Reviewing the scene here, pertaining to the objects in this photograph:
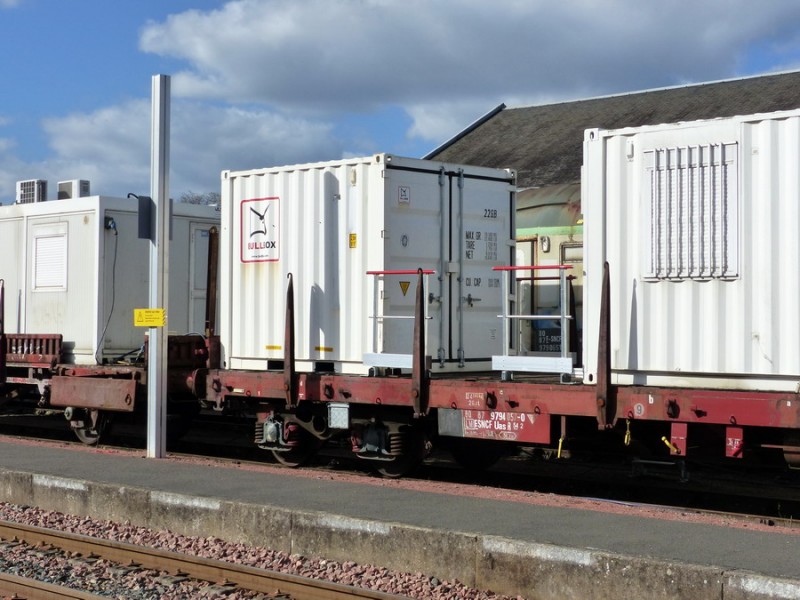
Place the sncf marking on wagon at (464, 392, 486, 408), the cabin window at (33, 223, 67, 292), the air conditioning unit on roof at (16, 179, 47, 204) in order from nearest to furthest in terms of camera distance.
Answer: the sncf marking on wagon at (464, 392, 486, 408)
the cabin window at (33, 223, 67, 292)
the air conditioning unit on roof at (16, 179, 47, 204)

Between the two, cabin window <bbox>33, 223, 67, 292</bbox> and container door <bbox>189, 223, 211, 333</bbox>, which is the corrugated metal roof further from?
cabin window <bbox>33, 223, 67, 292</bbox>

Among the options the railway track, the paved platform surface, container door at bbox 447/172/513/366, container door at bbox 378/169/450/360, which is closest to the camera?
the paved platform surface

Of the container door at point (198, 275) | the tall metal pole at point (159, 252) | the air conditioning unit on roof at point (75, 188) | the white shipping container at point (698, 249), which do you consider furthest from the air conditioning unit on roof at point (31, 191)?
the white shipping container at point (698, 249)

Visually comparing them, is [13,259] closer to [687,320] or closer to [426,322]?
[426,322]

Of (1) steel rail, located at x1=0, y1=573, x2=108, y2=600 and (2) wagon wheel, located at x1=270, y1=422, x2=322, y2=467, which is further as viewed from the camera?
(2) wagon wheel, located at x1=270, y1=422, x2=322, y2=467

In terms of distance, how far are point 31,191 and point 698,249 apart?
41.9 ft

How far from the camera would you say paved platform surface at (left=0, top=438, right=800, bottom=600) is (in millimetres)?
6441

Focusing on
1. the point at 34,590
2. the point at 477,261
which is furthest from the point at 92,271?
the point at 34,590

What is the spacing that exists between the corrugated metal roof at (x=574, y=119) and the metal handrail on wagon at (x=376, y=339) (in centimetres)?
1378

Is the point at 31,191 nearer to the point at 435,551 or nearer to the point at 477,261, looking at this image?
the point at 477,261

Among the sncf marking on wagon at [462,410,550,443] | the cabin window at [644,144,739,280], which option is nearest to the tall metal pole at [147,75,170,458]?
the sncf marking on wagon at [462,410,550,443]

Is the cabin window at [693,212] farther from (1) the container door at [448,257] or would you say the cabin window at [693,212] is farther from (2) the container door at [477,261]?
(2) the container door at [477,261]

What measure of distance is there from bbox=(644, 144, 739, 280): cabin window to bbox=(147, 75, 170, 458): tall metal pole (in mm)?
5852

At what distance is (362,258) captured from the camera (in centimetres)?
1126
